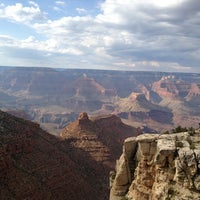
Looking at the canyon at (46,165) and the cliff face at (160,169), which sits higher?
the cliff face at (160,169)

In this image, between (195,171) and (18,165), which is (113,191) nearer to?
(195,171)

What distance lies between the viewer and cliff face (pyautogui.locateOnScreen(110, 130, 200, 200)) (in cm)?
1930

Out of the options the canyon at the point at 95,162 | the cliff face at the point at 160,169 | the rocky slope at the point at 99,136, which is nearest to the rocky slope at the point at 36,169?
the canyon at the point at 95,162

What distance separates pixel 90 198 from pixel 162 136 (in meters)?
45.7

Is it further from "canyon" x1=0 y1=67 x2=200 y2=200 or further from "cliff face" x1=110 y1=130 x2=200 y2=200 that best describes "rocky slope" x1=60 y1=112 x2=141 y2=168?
"cliff face" x1=110 y1=130 x2=200 y2=200

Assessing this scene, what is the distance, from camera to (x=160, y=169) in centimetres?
2100

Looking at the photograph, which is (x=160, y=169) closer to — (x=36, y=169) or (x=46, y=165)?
(x=36, y=169)

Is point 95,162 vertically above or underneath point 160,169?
underneath

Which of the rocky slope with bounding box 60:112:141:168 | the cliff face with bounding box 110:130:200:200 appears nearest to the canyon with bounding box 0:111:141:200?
the rocky slope with bounding box 60:112:141:168

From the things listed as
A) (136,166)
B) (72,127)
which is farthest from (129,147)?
(72,127)

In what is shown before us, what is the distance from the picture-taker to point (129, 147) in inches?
993

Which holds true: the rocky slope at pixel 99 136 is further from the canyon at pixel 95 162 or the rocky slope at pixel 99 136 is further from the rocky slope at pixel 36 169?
the rocky slope at pixel 36 169

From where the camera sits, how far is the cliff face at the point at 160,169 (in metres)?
19.3

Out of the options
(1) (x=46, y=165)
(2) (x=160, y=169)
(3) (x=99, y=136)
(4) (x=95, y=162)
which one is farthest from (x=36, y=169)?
(3) (x=99, y=136)
